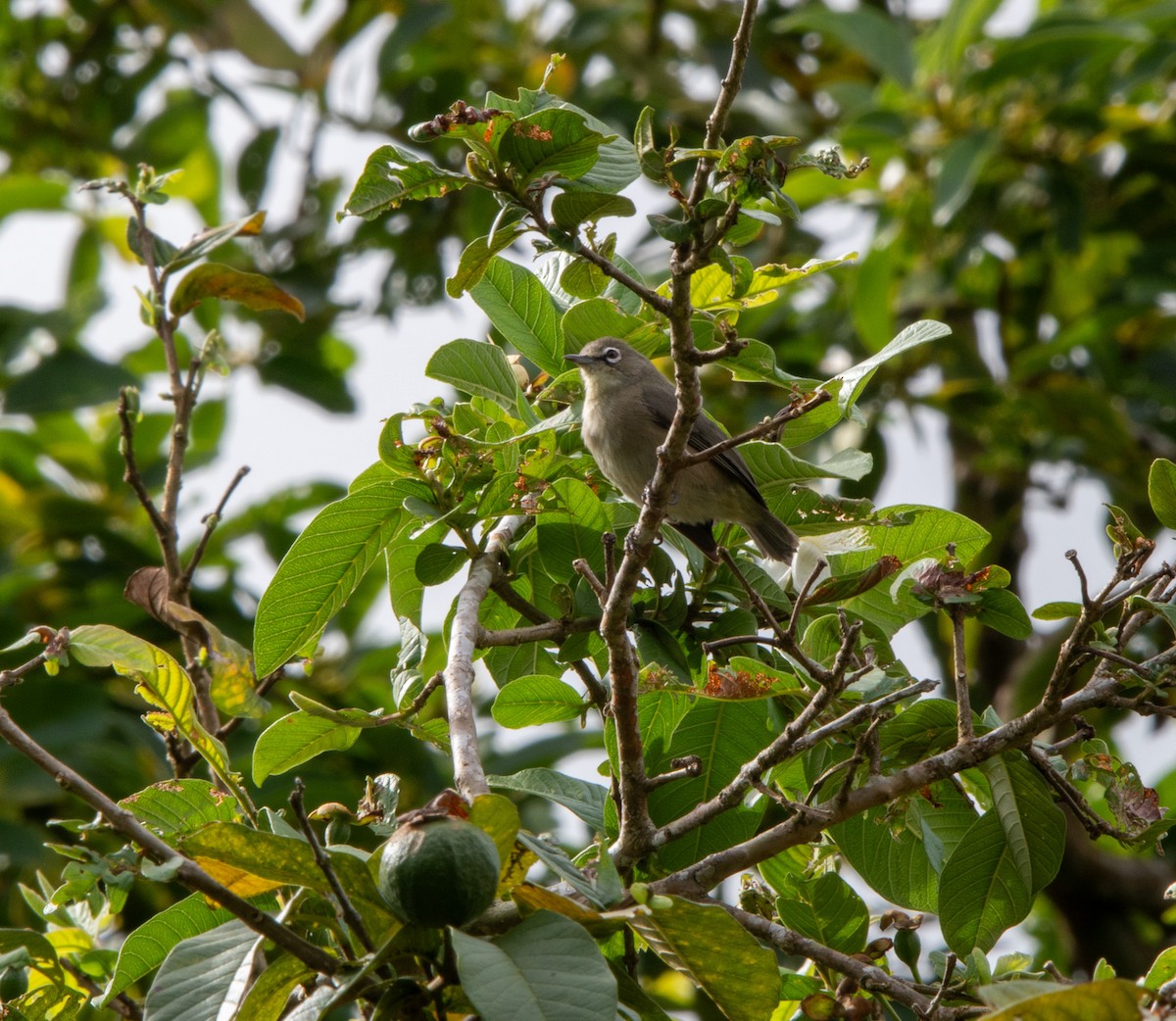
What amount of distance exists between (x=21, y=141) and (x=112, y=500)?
215 cm

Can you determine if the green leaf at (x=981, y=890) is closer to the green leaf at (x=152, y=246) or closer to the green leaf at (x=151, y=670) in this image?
the green leaf at (x=151, y=670)

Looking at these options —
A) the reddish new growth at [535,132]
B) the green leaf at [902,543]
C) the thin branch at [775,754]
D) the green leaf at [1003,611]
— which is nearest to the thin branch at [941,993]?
the thin branch at [775,754]

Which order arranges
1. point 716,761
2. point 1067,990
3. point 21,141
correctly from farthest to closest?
point 21,141, point 716,761, point 1067,990

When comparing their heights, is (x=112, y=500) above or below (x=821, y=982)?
above

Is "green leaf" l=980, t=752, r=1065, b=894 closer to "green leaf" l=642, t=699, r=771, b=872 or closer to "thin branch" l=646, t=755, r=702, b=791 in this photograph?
"green leaf" l=642, t=699, r=771, b=872

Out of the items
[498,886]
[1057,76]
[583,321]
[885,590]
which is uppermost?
[1057,76]

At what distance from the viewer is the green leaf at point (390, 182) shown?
2.15 metres

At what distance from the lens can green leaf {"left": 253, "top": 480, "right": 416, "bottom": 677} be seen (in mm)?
2779

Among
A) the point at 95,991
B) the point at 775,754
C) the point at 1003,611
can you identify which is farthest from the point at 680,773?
the point at 95,991

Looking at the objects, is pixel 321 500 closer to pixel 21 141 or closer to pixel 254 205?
pixel 254 205

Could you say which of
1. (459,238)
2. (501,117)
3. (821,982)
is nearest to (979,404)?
(459,238)

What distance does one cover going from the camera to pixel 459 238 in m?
7.31

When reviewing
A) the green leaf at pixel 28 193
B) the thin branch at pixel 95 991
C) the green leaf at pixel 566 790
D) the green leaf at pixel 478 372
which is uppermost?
the green leaf at pixel 28 193

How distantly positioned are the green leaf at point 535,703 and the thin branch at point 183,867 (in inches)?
32.3
